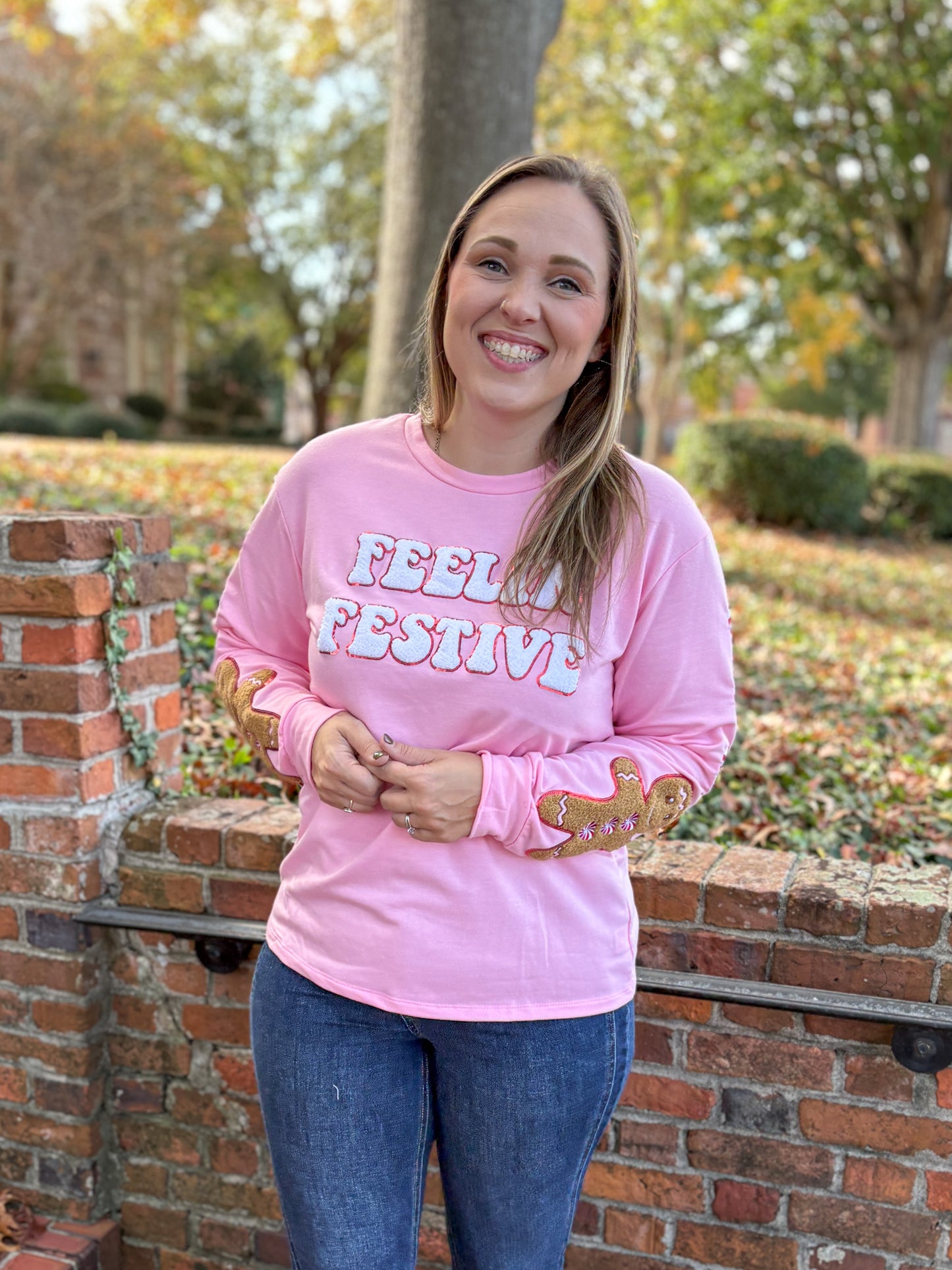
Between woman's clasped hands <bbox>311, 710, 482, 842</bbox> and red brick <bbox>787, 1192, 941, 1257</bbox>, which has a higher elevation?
woman's clasped hands <bbox>311, 710, 482, 842</bbox>

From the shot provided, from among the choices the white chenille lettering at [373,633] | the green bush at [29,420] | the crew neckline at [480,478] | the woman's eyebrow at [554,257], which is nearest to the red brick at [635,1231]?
the white chenille lettering at [373,633]

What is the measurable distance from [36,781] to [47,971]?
44cm

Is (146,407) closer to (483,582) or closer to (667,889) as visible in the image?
(667,889)

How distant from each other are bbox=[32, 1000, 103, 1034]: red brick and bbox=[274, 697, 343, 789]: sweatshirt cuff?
1.12m

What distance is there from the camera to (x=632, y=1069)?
7.32ft

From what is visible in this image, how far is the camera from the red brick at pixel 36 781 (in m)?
2.36

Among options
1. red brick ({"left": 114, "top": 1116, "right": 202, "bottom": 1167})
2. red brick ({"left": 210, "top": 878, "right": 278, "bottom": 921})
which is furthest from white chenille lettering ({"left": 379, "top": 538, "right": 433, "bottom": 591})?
red brick ({"left": 114, "top": 1116, "right": 202, "bottom": 1167})

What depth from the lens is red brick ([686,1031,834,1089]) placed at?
2125 millimetres

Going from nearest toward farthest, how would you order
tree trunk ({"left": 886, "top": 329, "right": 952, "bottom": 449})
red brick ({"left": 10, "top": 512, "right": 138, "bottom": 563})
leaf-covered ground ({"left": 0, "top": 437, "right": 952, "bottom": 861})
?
1. red brick ({"left": 10, "top": 512, "right": 138, "bottom": 563})
2. leaf-covered ground ({"left": 0, "top": 437, "right": 952, "bottom": 861})
3. tree trunk ({"left": 886, "top": 329, "right": 952, "bottom": 449})

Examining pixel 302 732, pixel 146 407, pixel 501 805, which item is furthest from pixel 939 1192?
Answer: pixel 146 407

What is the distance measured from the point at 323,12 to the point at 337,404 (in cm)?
1733

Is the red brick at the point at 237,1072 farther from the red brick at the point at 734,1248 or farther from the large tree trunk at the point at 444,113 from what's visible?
the large tree trunk at the point at 444,113

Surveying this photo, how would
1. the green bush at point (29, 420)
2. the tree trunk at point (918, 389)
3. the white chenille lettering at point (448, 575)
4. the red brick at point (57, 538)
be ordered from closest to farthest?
the white chenille lettering at point (448, 575)
the red brick at point (57, 538)
the green bush at point (29, 420)
the tree trunk at point (918, 389)

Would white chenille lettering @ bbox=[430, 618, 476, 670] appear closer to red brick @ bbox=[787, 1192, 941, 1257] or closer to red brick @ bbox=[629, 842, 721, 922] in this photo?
red brick @ bbox=[629, 842, 721, 922]
